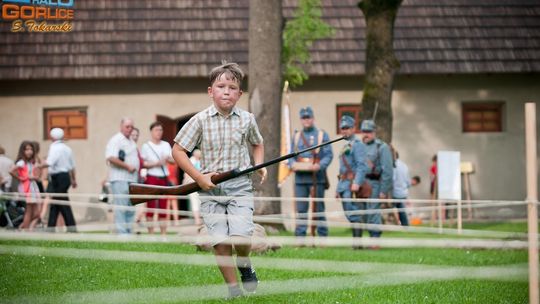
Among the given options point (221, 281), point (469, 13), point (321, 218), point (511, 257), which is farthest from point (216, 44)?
point (221, 281)

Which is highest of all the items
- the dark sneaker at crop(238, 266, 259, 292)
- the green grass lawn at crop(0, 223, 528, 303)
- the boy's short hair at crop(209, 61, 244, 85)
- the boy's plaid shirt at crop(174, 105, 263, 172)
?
the boy's short hair at crop(209, 61, 244, 85)

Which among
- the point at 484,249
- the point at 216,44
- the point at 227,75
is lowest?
the point at 484,249

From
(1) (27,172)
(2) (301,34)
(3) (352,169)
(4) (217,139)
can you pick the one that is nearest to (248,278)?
(4) (217,139)

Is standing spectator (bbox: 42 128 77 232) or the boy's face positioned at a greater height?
the boy's face

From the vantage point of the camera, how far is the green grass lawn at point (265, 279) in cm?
854

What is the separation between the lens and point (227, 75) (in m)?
8.18

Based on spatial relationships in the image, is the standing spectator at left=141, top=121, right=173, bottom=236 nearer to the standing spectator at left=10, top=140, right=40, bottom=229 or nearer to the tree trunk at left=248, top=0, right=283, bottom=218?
the tree trunk at left=248, top=0, right=283, bottom=218

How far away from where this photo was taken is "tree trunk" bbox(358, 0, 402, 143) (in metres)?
20.1

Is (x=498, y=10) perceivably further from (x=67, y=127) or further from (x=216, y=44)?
(x=67, y=127)

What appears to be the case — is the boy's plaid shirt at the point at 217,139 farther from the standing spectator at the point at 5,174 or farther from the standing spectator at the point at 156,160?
the standing spectator at the point at 5,174

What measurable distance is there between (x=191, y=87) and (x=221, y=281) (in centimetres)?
1565

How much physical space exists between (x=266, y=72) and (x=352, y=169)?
217 cm

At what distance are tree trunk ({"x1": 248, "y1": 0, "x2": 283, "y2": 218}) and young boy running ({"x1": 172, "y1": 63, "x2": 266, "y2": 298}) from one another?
759 centimetres

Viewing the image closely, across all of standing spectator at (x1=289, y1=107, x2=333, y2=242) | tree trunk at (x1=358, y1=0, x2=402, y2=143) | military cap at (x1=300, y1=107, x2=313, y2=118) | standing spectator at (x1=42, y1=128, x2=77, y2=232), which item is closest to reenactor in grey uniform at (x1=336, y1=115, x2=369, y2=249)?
standing spectator at (x1=289, y1=107, x2=333, y2=242)
